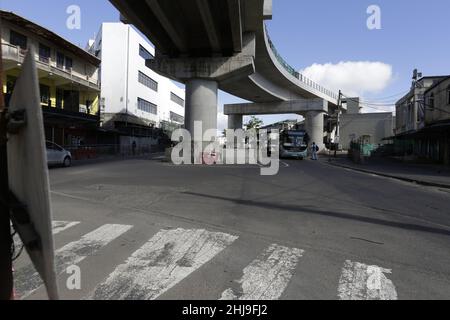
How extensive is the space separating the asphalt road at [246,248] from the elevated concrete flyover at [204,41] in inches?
519

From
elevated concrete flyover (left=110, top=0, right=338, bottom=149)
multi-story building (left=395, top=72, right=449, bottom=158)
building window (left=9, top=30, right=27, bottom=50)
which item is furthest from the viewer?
multi-story building (left=395, top=72, right=449, bottom=158)

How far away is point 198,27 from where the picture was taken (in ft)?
77.0

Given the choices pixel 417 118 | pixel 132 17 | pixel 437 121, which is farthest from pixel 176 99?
pixel 437 121

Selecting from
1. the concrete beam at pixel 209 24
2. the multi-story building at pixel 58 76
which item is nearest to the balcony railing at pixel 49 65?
the multi-story building at pixel 58 76

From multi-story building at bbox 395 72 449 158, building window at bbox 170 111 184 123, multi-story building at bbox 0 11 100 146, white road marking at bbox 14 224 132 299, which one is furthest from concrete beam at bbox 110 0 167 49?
building window at bbox 170 111 184 123

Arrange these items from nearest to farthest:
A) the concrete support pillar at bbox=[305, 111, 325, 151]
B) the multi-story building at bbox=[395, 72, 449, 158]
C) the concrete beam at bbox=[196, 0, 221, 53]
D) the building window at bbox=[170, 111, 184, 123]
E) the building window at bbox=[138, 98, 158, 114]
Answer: the concrete beam at bbox=[196, 0, 221, 53] → the multi-story building at bbox=[395, 72, 449, 158] → the concrete support pillar at bbox=[305, 111, 325, 151] → the building window at bbox=[138, 98, 158, 114] → the building window at bbox=[170, 111, 184, 123]

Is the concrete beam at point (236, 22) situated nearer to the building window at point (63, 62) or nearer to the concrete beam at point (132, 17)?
the concrete beam at point (132, 17)

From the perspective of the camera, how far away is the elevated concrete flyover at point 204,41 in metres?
20.2

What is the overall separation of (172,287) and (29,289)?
58.3 inches

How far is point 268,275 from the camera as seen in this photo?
4.26 metres

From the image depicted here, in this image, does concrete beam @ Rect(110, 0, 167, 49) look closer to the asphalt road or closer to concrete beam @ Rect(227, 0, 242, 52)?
concrete beam @ Rect(227, 0, 242, 52)

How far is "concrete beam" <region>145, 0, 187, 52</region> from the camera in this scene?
61.4 ft
